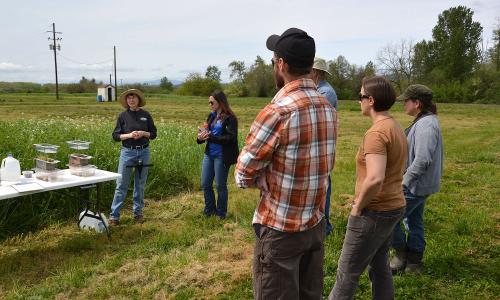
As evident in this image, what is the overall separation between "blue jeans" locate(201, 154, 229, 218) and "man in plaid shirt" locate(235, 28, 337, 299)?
12.1 ft

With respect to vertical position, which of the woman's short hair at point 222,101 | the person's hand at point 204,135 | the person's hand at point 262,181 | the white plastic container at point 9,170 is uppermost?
the woman's short hair at point 222,101

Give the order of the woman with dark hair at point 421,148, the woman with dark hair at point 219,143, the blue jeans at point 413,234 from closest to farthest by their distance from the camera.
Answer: the woman with dark hair at point 421,148, the blue jeans at point 413,234, the woman with dark hair at point 219,143

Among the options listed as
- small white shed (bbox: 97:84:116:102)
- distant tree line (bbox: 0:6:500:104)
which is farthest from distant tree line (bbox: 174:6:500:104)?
small white shed (bbox: 97:84:116:102)

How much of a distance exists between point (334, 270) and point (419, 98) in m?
1.81

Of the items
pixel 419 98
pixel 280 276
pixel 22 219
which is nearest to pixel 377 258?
pixel 280 276

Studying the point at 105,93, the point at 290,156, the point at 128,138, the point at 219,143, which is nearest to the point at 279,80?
the point at 290,156

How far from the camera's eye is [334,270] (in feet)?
13.8

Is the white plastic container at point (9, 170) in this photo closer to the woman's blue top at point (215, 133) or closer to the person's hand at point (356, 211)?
the woman's blue top at point (215, 133)

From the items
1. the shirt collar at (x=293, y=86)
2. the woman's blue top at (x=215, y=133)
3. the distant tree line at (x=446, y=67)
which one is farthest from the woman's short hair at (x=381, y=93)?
the distant tree line at (x=446, y=67)

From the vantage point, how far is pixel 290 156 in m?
2.11

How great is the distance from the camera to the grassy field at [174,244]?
154 inches

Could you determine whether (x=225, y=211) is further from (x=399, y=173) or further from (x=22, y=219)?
(x=399, y=173)

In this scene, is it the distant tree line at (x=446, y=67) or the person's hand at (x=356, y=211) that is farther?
the distant tree line at (x=446, y=67)

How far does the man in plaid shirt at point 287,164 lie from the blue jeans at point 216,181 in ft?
12.1
